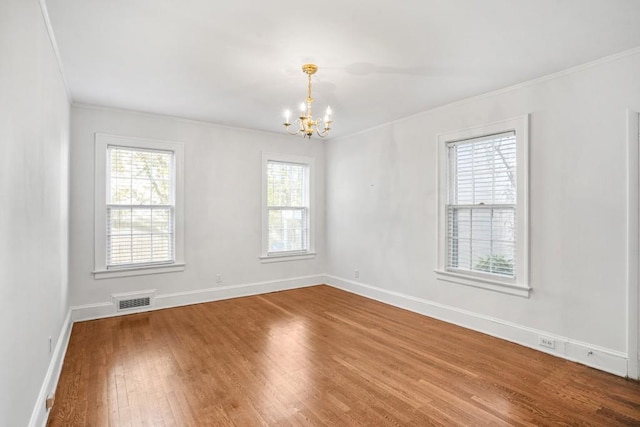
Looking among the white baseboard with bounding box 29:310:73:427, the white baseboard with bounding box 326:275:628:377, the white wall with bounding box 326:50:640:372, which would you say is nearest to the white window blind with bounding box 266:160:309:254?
the white baseboard with bounding box 326:275:628:377

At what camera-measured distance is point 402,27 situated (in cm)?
248

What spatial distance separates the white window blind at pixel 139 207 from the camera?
450cm

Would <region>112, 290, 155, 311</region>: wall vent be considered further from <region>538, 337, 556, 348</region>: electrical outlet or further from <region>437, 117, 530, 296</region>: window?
<region>538, 337, 556, 348</region>: electrical outlet

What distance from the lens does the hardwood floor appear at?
7.57 feet

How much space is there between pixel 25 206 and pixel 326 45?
2.28 meters

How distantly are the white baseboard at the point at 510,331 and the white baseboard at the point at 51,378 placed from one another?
3883 millimetres

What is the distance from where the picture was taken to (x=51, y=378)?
2479 millimetres

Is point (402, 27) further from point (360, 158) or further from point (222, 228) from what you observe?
point (222, 228)

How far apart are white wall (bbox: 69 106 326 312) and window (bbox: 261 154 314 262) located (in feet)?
0.47

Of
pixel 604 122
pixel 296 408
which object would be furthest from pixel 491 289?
pixel 296 408

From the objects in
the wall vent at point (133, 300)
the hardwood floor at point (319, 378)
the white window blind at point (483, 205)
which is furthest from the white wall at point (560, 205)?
the wall vent at point (133, 300)

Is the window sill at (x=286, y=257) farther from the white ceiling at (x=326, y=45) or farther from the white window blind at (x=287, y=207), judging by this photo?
the white ceiling at (x=326, y=45)

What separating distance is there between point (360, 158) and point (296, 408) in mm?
4074

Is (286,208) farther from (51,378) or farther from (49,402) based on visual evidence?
(49,402)
